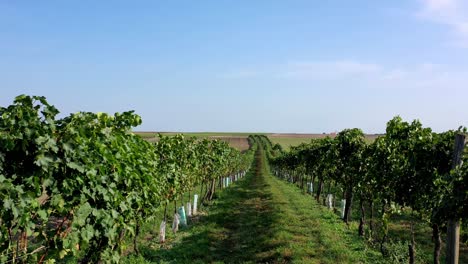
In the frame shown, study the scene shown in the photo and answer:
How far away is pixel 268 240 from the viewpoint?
15.8 meters

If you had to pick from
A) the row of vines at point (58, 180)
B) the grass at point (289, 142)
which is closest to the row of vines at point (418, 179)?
the row of vines at point (58, 180)

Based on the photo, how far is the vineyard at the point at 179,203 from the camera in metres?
5.51

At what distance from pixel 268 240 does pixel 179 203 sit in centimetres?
1445

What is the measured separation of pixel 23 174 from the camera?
5410 mm

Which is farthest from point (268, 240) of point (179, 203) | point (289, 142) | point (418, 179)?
point (289, 142)

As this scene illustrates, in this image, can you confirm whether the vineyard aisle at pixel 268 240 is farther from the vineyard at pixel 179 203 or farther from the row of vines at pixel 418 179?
the row of vines at pixel 418 179

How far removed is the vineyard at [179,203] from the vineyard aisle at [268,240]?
0.19 ft

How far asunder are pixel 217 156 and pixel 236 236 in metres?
13.7

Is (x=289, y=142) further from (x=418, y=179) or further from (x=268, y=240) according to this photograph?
(x=418, y=179)

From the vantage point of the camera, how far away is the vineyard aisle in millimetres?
14078

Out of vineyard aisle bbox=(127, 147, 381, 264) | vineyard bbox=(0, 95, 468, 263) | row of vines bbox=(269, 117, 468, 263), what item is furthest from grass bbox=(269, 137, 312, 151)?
row of vines bbox=(269, 117, 468, 263)

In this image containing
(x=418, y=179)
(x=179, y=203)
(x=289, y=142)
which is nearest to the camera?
(x=418, y=179)

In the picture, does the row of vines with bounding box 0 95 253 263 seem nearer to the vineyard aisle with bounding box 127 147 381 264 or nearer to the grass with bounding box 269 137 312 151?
the vineyard aisle with bounding box 127 147 381 264

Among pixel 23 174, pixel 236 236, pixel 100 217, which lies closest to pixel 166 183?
pixel 236 236
